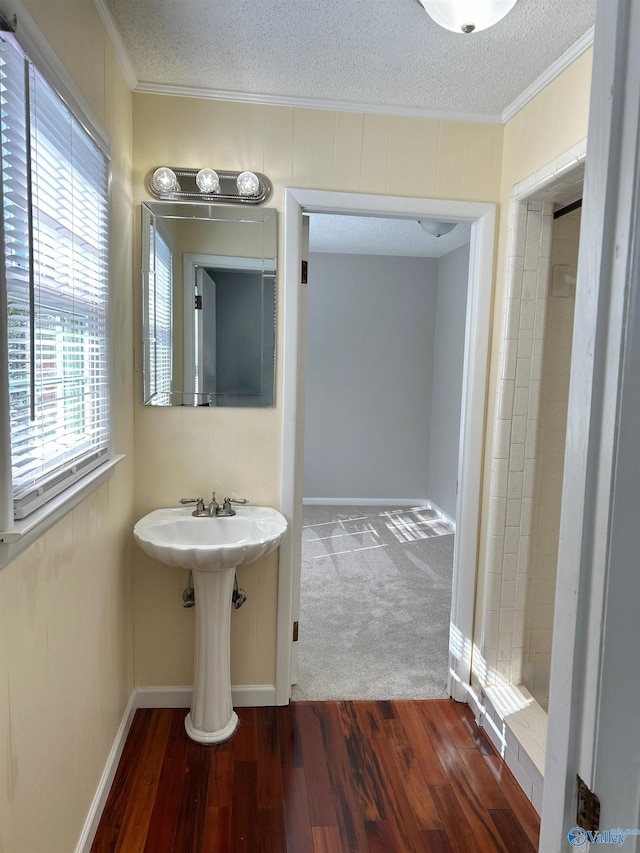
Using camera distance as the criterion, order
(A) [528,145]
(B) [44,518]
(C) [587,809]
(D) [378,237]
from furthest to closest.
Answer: (D) [378,237] → (A) [528,145] → (B) [44,518] → (C) [587,809]

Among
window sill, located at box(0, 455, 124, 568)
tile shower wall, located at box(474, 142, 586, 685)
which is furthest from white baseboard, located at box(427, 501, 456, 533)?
window sill, located at box(0, 455, 124, 568)

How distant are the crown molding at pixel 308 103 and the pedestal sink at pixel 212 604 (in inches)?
64.7

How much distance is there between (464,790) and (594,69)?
2.19m

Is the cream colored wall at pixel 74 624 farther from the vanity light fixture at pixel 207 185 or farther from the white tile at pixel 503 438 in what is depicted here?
the white tile at pixel 503 438

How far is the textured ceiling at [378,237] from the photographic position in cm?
429

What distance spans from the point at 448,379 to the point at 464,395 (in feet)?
9.52

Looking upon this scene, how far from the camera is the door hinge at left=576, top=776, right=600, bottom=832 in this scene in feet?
2.08

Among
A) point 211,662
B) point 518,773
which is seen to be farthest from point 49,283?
point 518,773

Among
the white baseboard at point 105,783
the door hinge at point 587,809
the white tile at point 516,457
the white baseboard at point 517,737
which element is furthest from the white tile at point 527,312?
the white baseboard at point 105,783

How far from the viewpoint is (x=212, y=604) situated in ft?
7.11

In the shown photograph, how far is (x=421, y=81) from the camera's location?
204 cm

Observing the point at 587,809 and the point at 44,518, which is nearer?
the point at 587,809

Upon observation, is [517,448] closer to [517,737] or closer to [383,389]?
[517,737]

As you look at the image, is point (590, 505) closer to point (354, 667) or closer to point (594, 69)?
point (594, 69)
